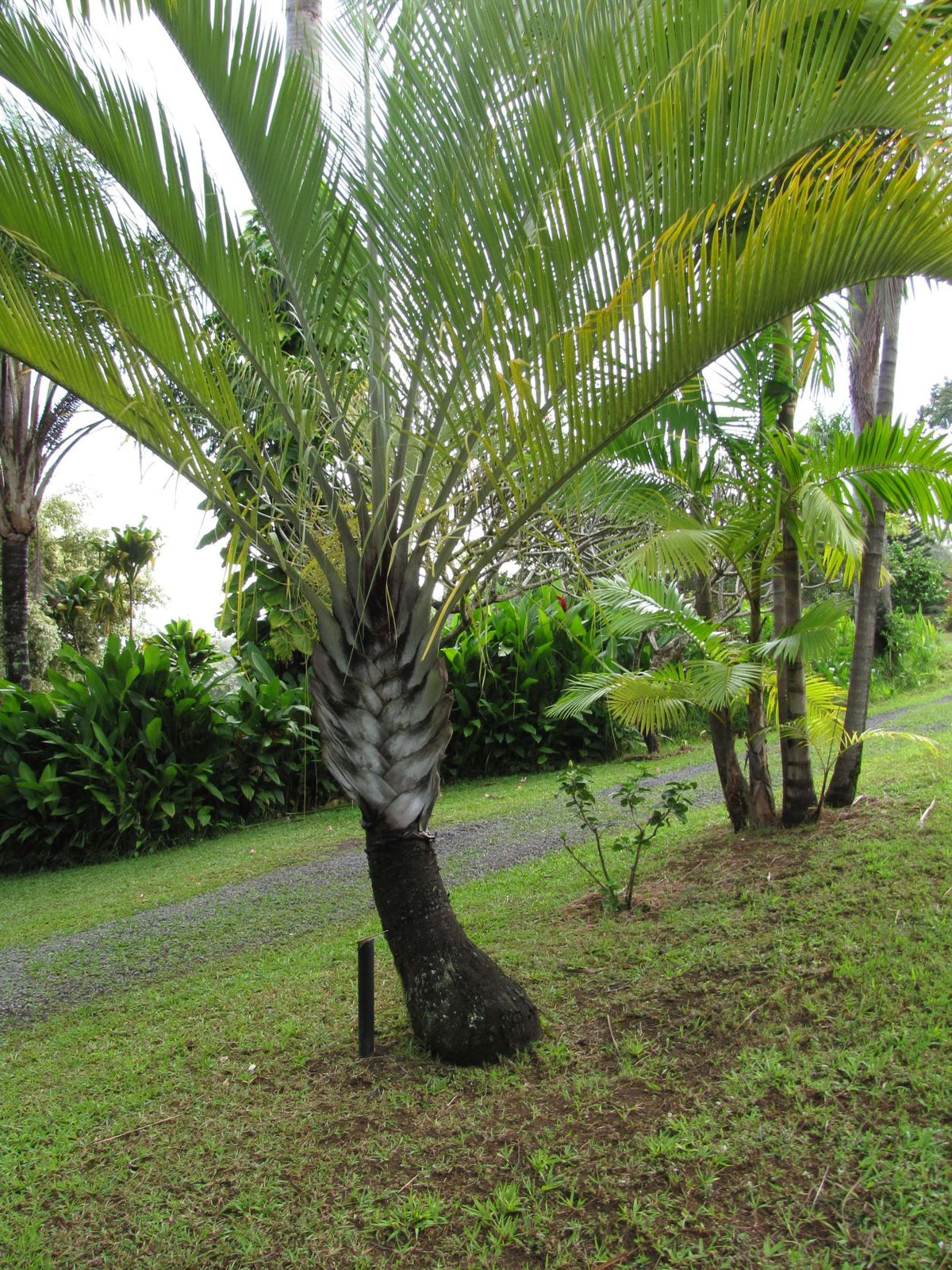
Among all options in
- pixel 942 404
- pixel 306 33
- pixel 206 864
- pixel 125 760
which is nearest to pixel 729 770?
pixel 306 33

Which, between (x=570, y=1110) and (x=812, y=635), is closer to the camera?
(x=570, y=1110)

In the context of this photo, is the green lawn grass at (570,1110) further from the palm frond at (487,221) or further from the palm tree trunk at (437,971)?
the palm frond at (487,221)

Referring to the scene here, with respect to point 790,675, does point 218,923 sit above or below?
below

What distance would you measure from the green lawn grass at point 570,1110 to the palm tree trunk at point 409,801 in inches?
5.4

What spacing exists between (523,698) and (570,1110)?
6919 millimetres

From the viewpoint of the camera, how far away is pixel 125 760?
23.8 ft

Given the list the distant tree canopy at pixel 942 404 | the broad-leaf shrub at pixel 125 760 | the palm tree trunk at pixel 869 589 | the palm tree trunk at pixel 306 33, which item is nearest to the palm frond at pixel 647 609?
the palm tree trunk at pixel 869 589

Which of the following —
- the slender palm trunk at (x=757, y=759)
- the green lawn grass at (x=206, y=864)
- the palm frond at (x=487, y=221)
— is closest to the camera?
the palm frond at (x=487, y=221)

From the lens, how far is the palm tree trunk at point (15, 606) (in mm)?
9623

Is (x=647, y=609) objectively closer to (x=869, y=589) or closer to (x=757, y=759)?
(x=757, y=759)

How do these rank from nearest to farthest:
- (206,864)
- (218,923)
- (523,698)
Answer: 1. (218,923)
2. (206,864)
3. (523,698)

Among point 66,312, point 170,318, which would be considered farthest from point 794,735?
point 66,312

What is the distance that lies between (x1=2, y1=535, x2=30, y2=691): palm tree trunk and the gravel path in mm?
5330

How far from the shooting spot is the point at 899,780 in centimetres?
528
